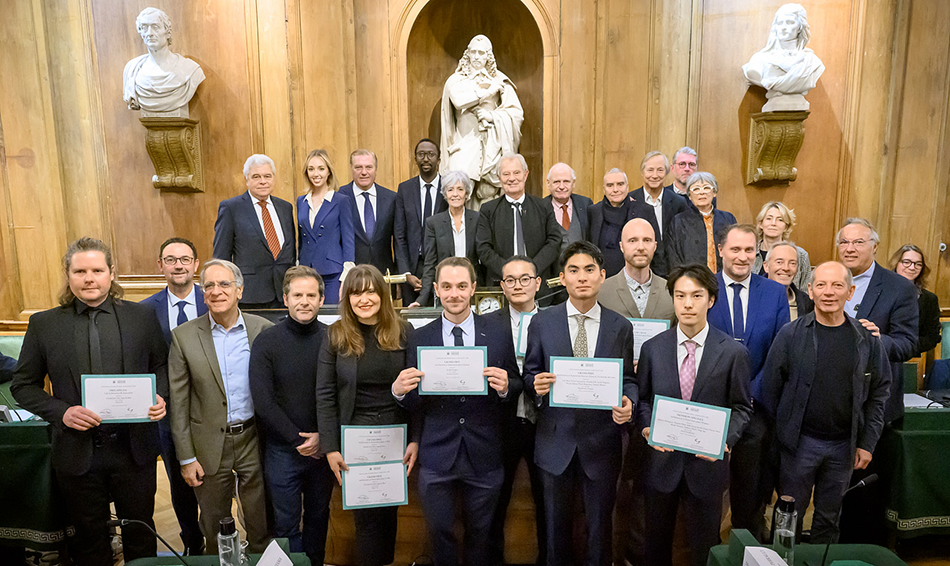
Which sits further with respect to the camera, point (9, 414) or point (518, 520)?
point (9, 414)

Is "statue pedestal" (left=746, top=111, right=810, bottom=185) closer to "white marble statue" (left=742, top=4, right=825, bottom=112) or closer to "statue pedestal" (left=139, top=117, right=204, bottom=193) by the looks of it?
"white marble statue" (left=742, top=4, right=825, bottom=112)

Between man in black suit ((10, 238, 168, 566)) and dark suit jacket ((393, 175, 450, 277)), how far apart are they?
2.08m

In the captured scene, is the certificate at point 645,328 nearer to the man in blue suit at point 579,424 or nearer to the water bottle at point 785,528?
the man in blue suit at point 579,424

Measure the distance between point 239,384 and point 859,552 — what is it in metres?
2.44

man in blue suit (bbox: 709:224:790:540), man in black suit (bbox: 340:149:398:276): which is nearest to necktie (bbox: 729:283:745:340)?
man in blue suit (bbox: 709:224:790:540)

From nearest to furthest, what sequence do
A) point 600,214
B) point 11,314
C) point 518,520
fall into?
point 518,520
point 600,214
point 11,314

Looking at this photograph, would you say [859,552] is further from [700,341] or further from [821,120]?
[821,120]

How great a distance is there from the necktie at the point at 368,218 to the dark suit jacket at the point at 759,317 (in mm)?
2552

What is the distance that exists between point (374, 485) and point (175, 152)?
405cm

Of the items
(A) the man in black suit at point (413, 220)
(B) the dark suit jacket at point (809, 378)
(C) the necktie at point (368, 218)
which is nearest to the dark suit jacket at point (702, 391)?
(B) the dark suit jacket at point (809, 378)

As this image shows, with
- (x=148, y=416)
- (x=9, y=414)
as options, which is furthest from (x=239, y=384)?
(x=9, y=414)

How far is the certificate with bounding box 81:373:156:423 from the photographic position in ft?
7.91

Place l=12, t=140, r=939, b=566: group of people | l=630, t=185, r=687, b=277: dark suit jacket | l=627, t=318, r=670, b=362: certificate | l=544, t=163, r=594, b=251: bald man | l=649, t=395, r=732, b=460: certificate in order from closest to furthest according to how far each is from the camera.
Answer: l=649, t=395, r=732, b=460: certificate → l=12, t=140, r=939, b=566: group of people → l=627, t=318, r=670, b=362: certificate → l=630, t=185, r=687, b=277: dark suit jacket → l=544, t=163, r=594, b=251: bald man

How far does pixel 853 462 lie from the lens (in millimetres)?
2645
